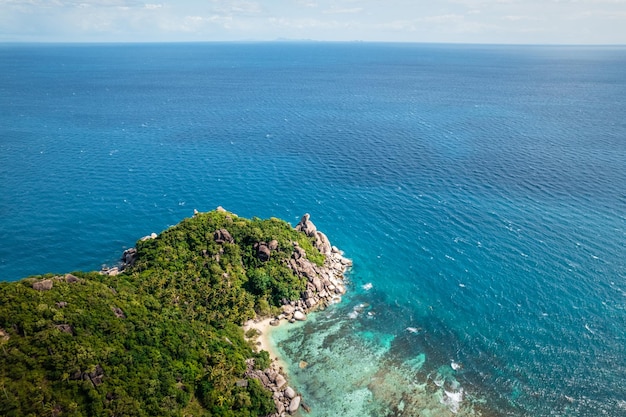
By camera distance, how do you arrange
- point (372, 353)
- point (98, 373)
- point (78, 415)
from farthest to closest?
1. point (372, 353)
2. point (98, 373)
3. point (78, 415)

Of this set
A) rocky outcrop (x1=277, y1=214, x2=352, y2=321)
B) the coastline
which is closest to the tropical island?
rocky outcrop (x1=277, y1=214, x2=352, y2=321)

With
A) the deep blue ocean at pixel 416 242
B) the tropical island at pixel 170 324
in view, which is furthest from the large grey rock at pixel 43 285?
the deep blue ocean at pixel 416 242

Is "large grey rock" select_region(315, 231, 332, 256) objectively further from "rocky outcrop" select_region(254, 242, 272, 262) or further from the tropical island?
"rocky outcrop" select_region(254, 242, 272, 262)

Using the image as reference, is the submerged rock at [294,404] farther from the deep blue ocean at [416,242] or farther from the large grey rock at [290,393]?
the deep blue ocean at [416,242]

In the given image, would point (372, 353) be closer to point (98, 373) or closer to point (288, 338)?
point (288, 338)

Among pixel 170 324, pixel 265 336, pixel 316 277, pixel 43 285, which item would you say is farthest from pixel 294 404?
pixel 43 285

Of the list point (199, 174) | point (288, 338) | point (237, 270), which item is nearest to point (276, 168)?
point (199, 174)
